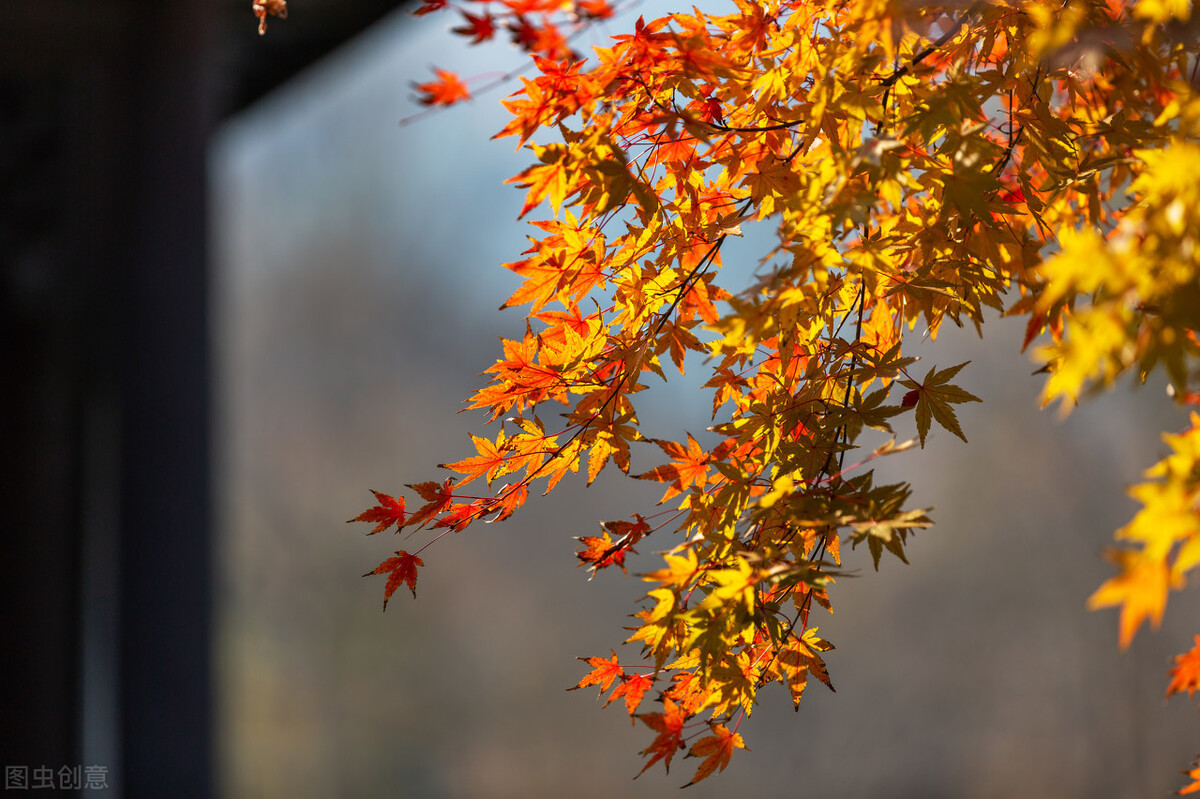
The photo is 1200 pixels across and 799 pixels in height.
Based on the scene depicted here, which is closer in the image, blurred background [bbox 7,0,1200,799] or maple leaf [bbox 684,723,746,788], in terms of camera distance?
maple leaf [bbox 684,723,746,788]

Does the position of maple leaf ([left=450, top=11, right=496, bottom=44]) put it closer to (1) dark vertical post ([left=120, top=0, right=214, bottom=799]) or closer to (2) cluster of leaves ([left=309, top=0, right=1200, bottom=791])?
(2) cluster of leaves ([left=309, top=0, right=1200, bottom=791])

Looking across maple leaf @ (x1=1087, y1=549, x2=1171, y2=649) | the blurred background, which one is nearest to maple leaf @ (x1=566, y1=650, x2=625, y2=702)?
maple leaf @ (x1=1087, y1=549, x2=1171, y2=649)

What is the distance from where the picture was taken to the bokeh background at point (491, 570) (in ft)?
7.70

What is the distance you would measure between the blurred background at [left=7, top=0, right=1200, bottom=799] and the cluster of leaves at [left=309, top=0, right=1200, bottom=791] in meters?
1.55

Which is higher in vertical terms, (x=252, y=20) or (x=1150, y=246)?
(x=252, y=20)

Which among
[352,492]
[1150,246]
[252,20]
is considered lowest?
[1150,246]

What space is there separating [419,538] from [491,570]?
461 millimetres

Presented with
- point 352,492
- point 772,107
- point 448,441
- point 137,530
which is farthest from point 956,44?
point 352,492

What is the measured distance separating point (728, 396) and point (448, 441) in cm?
192

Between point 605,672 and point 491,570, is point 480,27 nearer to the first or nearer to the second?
point 605,672

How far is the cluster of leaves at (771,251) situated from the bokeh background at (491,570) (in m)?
1.74

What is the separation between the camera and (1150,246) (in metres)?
0.31

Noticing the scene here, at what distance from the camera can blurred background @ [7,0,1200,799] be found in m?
1.91

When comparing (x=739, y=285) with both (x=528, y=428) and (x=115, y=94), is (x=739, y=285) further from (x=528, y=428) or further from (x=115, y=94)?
(x=528, y=428)
